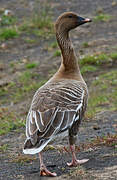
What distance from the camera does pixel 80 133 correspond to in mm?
8070

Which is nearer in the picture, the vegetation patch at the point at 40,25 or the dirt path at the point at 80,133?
the dirt path at the point at 80,133

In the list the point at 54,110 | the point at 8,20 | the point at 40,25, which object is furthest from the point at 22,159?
the point at 8,20

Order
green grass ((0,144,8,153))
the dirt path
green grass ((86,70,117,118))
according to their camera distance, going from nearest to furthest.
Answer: the dirt path → green grass ((0,144,8,153)) → green grass ((86,70,117,118))

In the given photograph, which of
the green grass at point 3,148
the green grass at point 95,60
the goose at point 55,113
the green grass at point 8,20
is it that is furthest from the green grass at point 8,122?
the green grass at point 8,20

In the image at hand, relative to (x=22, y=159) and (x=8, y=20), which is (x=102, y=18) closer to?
(x=8, y=20)

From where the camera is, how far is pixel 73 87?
19.9 feet

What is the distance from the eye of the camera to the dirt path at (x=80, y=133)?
5699mm

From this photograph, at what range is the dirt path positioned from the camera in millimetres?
5699

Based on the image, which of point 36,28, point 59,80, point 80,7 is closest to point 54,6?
point 80,7

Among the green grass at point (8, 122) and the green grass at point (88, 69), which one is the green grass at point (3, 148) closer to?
the green grass at point (8, 122)

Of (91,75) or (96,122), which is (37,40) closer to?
(91,75)

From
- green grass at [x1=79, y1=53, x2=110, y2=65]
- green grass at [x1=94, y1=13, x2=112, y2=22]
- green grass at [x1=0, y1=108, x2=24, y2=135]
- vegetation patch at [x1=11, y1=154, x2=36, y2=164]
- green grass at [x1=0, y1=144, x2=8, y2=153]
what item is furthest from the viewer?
green grass at [x1=94, y1=13, x2=112, y2=22]

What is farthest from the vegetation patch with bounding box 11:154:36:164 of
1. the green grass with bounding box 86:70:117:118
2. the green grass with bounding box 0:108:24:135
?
the green grass with bounding box 86:70:117:118

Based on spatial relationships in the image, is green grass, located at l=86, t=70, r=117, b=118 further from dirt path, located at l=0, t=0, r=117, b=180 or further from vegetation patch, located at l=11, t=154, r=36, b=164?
vegetation patch, located at l=11, t=154, r=36, b=164
